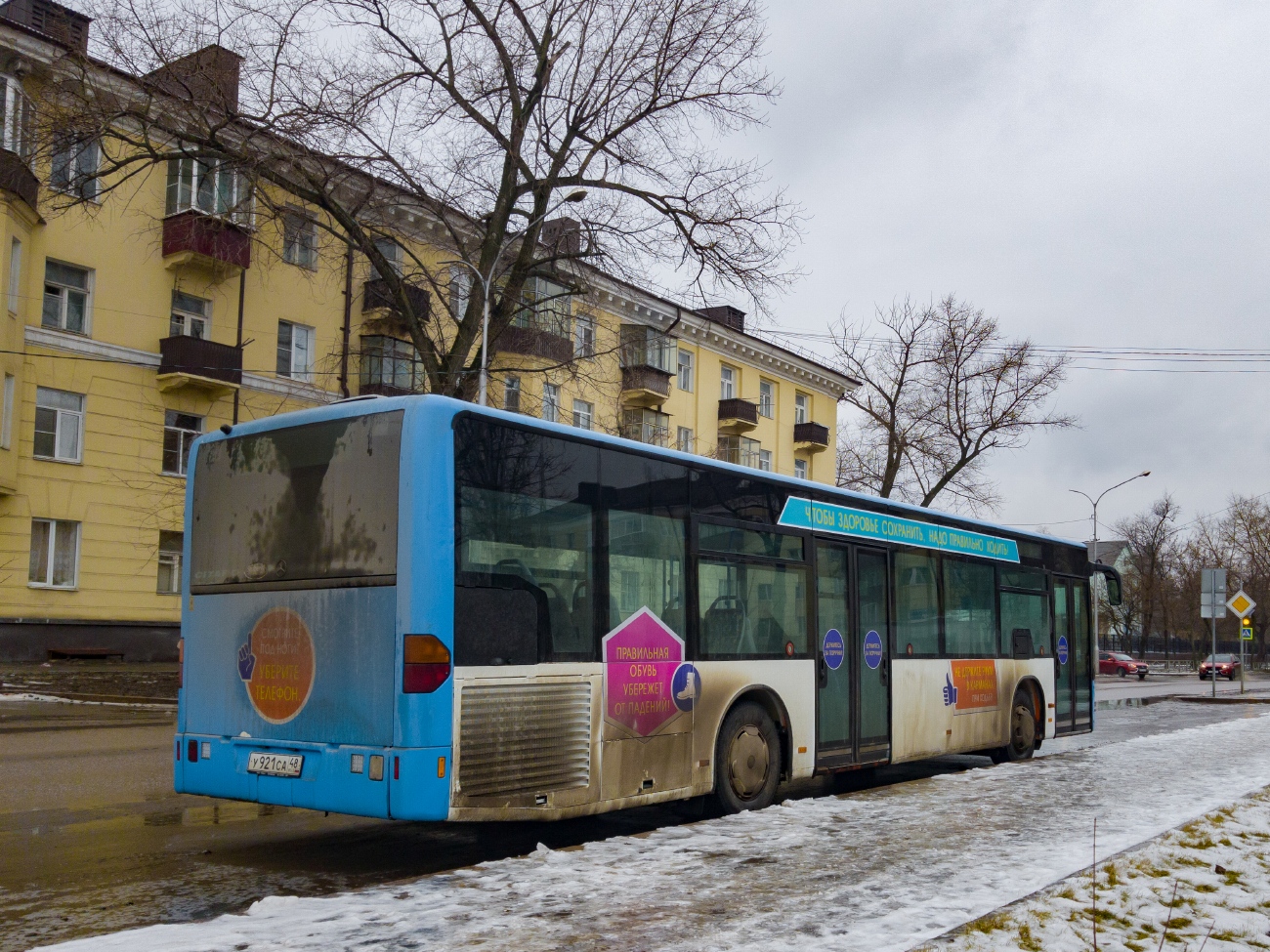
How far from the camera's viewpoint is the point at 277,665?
296 inches

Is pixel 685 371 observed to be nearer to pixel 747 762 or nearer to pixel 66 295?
pixel 66 295

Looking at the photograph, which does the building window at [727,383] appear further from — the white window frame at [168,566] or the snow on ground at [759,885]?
the snow on ground at [759,885]

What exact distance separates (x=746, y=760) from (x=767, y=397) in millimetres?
45431

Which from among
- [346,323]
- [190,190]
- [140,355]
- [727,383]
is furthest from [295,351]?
[727,383]

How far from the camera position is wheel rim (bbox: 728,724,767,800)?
30.7 ft

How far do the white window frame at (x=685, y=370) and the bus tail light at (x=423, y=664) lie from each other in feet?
138

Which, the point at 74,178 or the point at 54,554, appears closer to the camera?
the point at 74,178

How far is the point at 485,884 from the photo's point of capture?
6.10 meters

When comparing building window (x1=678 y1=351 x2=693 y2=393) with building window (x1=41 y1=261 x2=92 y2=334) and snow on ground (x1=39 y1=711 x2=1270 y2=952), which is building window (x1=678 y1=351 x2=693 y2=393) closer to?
building window (x1=41 y1=261 x2=92 y2=334)

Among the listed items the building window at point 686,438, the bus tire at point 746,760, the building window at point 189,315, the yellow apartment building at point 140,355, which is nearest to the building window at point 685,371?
the building window at point 686,438

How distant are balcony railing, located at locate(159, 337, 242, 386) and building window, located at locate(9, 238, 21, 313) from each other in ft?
12.3

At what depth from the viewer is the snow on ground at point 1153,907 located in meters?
5.12

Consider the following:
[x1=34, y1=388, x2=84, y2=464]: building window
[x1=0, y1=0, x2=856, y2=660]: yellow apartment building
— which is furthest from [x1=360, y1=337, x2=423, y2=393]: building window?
[x1=34, y1=388, x2=84, y2=464]: building window

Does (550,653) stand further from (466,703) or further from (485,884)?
(485,884)
